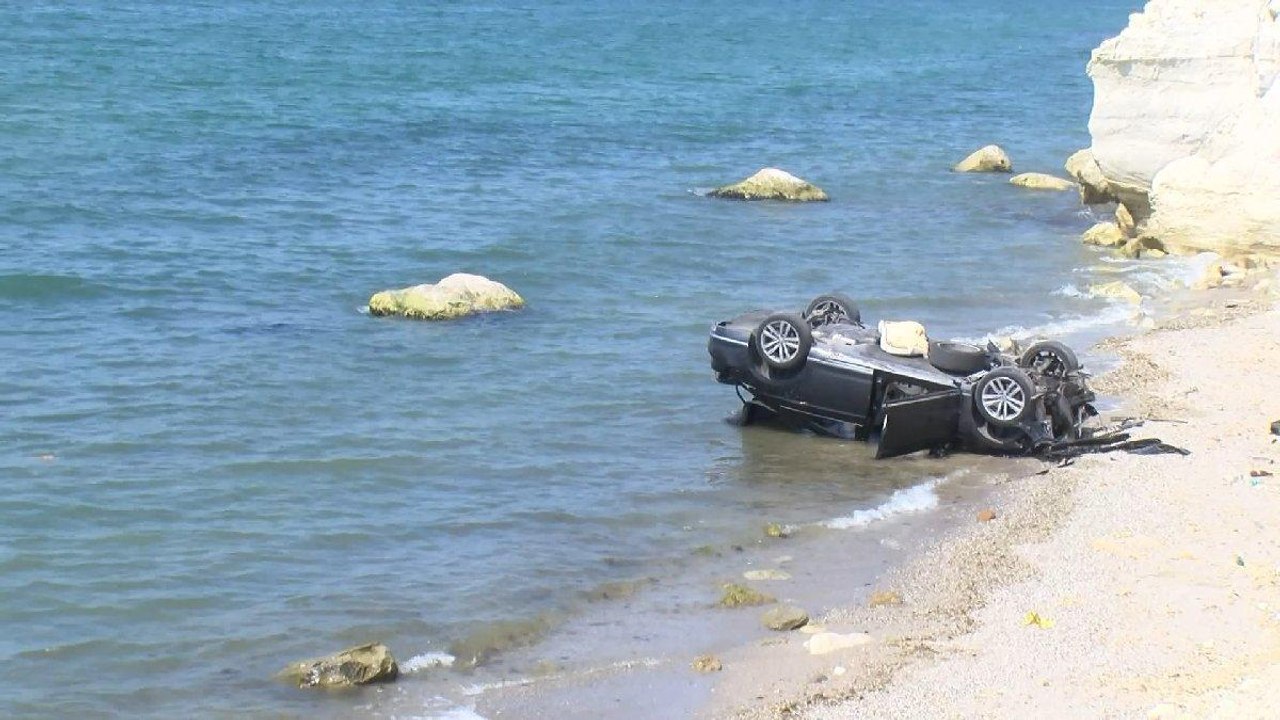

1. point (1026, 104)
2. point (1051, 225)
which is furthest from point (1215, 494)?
point (1026, 104)

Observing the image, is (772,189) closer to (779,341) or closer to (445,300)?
(445,300)

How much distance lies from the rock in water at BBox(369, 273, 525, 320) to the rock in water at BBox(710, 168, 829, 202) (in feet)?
43.1

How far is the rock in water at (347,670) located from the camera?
1336cm

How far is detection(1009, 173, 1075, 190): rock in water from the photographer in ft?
138

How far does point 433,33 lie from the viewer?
8025 cm

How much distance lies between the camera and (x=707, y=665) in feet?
44.9

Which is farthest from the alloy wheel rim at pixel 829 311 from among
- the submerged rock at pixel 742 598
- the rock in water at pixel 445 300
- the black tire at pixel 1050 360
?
the submerged rock at pixel 742 598

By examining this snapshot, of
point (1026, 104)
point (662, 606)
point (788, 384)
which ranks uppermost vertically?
point (1026, 104)

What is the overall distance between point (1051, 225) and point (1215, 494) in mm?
20114

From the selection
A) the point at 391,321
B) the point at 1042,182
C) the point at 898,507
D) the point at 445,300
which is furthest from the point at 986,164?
the point at 898,507

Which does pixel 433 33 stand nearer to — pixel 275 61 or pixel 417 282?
pixel 275 61

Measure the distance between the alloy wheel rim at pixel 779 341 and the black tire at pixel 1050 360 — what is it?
2808 millimetres

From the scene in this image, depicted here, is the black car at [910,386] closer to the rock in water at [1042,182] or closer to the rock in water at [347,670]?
the rock in water at [347,670]

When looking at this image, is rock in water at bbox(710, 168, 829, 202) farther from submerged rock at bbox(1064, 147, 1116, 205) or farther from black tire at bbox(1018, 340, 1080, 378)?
black tire at bbox(1018, 340, 1080, 378)
